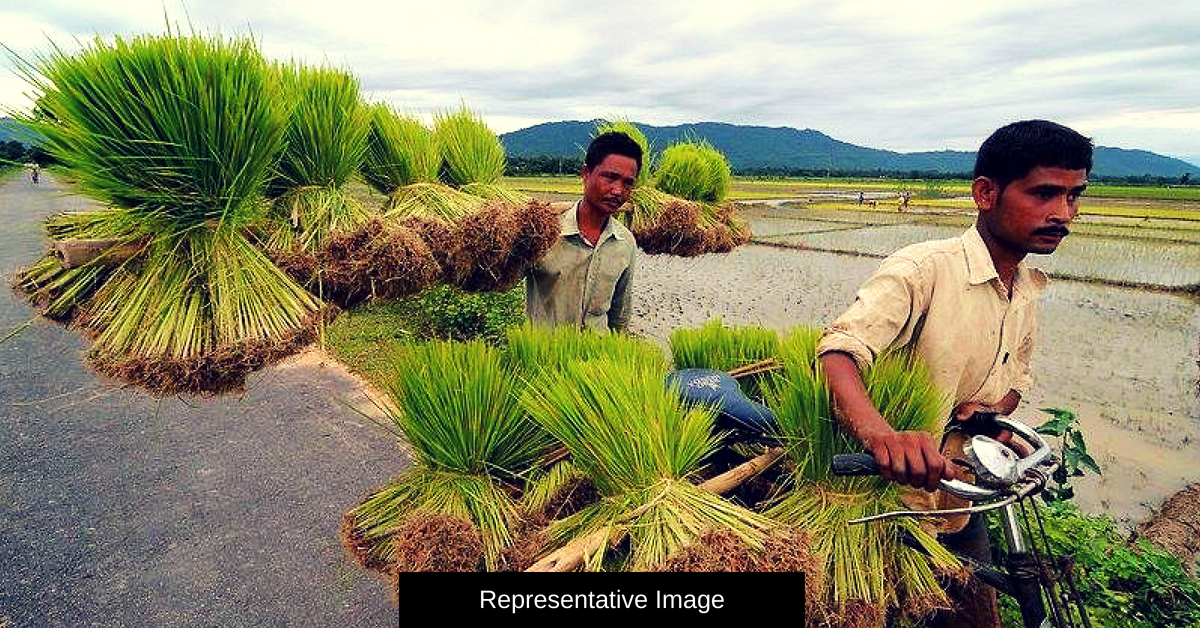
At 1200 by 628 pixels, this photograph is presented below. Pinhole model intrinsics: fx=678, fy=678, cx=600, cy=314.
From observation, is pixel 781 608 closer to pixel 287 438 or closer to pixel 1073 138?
pixel 1073 138

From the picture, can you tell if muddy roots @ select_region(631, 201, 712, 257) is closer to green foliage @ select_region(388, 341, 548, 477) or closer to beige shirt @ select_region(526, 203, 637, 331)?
beige shirt @ select_region(526, 203, 637, 331)

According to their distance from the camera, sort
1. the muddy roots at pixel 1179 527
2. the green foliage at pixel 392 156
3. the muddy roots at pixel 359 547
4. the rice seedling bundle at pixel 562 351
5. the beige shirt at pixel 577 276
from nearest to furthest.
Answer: the muddy roots at pixel 359 547
the rice seedling bundle at pixel 562 351
the green foliage at pixel 392 156
the beige shirt at pixel 577 276
the muddy roots at pixel 1179 527

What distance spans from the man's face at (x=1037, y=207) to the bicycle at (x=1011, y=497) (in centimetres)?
45

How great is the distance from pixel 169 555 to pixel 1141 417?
30.6ft

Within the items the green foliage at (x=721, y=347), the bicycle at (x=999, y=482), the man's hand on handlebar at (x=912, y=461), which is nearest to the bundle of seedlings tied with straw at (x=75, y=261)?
the bicycle at (x=999, y=482)

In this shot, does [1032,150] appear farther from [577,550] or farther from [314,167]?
[314,167]

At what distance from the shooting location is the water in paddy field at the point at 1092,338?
648 cm

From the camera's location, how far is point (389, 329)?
8523 millimetres

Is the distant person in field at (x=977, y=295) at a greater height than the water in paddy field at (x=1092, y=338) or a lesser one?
greater

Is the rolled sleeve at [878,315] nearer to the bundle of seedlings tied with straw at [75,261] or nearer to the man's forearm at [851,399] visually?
the man's forearm at [851,399]

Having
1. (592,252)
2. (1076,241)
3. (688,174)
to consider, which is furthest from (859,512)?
(1076,241)

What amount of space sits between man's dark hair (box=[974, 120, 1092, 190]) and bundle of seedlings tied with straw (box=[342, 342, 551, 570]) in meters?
1.25

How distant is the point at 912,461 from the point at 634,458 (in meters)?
0.51

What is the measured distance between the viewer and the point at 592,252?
3018 millimetres
